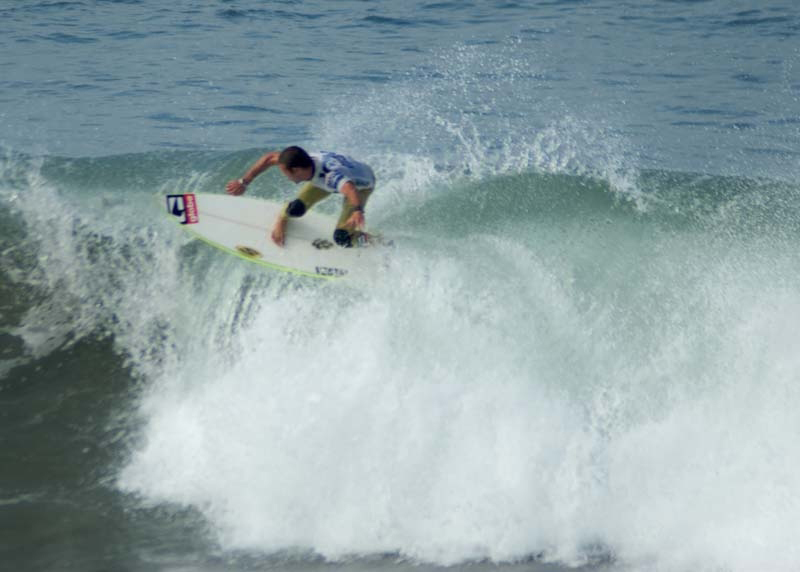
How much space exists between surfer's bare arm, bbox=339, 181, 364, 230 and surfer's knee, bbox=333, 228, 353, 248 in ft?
1.01

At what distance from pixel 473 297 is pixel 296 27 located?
583 inches

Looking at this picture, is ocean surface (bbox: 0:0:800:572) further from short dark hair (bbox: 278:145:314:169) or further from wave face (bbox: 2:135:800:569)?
short dark hair (bbox: 278:145:314:169)

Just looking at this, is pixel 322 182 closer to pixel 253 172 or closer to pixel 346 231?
pixel 346 231

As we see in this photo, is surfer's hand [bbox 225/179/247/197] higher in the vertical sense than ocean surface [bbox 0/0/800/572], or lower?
higher

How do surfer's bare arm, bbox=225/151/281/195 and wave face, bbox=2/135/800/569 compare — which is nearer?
wave face, bbox=2/135/800/569

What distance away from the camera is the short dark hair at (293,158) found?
272 inches

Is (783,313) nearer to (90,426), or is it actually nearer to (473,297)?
(473,297)

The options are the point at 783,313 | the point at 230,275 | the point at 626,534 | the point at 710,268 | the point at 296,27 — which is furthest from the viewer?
the point at 296,27

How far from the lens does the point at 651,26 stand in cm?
2058

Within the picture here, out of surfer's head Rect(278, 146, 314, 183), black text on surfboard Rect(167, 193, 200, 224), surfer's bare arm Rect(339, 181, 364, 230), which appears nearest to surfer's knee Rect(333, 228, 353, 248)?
surfer's bare arm Rect(339, 181, 364, 230)

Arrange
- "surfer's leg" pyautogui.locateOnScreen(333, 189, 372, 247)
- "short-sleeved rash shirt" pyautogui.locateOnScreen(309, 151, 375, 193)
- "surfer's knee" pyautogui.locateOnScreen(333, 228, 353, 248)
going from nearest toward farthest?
"short-sleeved rash shirt" pyautogui.locateOnScreen(309, 151, 375, 193)
"surfer's leg" pyautogui.locateOnScreen(333, 189, 372, 247)
"surfer's knee" pyautogui.locateOnScreen(333, 228, 353, 248)

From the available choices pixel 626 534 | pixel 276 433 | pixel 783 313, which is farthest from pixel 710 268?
pixel 276 433

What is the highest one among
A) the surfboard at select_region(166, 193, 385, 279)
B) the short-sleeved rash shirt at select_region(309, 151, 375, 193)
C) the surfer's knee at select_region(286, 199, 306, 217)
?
the short-sleeved rash shirt at select_region(309, 151, 375, 193)

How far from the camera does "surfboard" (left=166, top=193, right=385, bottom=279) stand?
24.4ft
